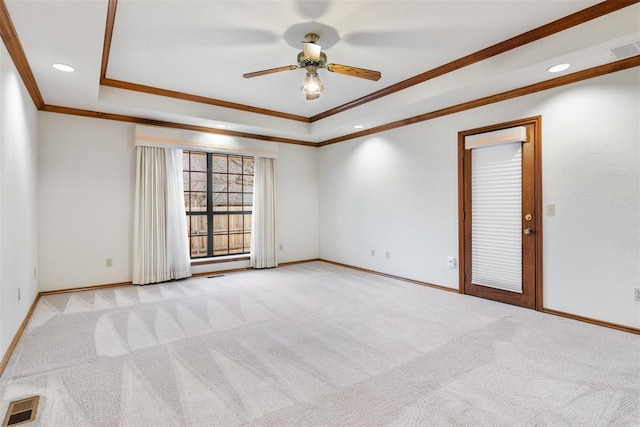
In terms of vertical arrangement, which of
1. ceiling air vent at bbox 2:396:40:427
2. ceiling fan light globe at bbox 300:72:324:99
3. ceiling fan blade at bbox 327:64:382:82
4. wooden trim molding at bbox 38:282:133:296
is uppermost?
ceiling fan blade at bbox 327:64:382:82

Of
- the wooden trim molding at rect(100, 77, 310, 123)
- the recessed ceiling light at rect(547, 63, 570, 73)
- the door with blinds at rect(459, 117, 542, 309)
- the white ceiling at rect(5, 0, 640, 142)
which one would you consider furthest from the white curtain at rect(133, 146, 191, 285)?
the recessed ceiling light at rect(547, 63, 570, 73)

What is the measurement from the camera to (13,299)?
2650 mm

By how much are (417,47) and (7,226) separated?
12.7 feet

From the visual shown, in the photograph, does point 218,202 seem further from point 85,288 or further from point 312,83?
point 312,83

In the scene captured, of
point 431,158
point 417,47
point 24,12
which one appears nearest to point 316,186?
point 431,158

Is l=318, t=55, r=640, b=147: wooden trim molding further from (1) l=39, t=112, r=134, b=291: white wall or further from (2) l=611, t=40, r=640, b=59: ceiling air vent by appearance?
(1) l=39, t=112, r=134, b=291: white wall

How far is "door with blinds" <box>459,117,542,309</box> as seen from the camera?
11.5 feet

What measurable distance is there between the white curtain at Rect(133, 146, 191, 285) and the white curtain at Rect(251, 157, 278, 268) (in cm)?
119

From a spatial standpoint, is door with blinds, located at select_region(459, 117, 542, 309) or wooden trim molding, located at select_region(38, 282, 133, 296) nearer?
door with blinds, located at select_region(459, 117, 542, 309)

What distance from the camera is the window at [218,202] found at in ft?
17.9

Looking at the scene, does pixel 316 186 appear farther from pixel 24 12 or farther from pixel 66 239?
pixel 24 12

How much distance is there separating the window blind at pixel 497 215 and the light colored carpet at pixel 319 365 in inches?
16.0

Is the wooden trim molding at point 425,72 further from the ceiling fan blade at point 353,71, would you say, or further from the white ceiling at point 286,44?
the ceiling fan blade at point 353,71

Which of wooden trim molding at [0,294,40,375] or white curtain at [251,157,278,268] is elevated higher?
white curtain at [251,157,278,268]
